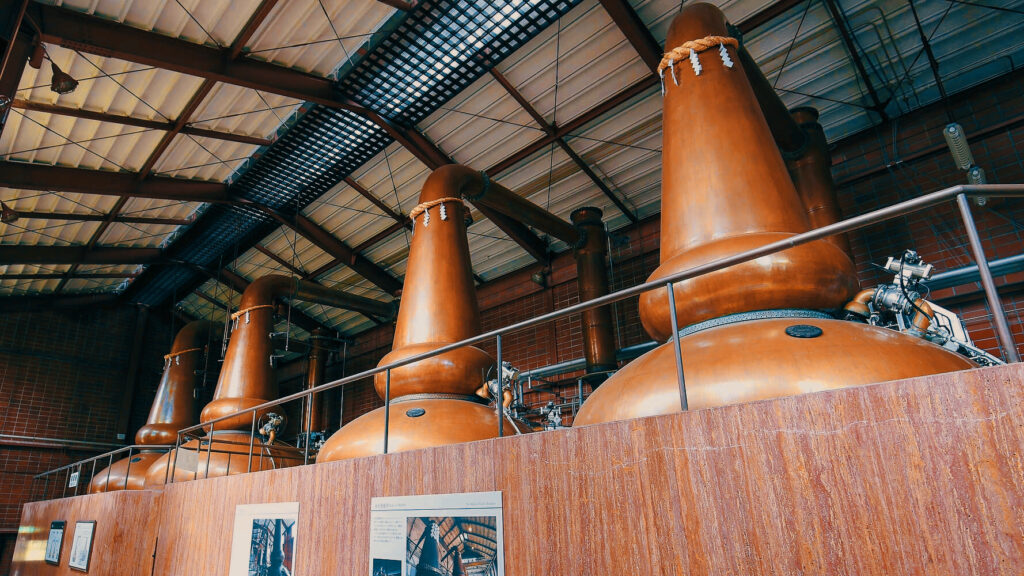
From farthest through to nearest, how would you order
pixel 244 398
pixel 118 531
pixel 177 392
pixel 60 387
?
pixel 60 387 < pixel 177 392 < pixel 244 398 < pixel 118 531

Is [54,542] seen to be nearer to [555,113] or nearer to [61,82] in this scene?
[61,82]

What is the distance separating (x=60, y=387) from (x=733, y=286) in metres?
17.1

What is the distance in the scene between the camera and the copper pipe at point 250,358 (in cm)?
902

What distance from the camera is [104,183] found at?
9.60 metres

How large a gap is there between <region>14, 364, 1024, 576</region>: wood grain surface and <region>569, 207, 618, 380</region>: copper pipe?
5633 mm

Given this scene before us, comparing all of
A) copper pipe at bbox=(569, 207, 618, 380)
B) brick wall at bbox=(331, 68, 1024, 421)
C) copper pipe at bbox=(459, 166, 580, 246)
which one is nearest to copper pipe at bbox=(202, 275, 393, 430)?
copper pipe at bbox=(459, 166, 580, 246)

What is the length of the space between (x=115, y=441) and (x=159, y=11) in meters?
12.3

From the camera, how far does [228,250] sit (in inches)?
535

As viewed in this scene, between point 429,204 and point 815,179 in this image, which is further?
point 815,179

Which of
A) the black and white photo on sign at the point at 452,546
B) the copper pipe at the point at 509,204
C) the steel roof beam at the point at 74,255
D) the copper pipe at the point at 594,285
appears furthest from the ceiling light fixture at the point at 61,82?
the copper pipe at the point at 594,285

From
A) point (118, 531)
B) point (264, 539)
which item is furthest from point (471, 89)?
point (118, 531)

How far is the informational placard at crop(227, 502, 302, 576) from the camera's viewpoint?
4.45m

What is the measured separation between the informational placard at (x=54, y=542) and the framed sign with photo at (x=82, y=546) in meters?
0.92

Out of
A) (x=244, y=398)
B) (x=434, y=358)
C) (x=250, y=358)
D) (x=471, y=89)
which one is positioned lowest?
(x=434, y=358)
